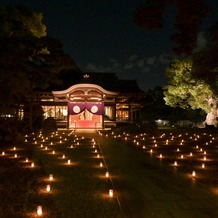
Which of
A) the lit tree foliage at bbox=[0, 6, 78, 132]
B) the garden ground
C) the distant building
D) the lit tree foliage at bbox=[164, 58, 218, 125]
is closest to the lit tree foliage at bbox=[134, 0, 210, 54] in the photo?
the garden ground

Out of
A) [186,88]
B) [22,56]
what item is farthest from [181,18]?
[186,88]

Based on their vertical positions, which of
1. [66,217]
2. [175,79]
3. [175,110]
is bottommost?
[66,217]

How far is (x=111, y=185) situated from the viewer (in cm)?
642

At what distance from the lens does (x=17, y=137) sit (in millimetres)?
13703

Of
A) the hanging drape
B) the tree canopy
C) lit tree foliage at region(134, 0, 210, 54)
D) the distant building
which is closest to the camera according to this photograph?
lit tree foliage at region(134, 0, 210, 54)

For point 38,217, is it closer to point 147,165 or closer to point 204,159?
point 147,165

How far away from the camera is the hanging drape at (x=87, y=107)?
78.1ft

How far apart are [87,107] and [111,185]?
17561mm

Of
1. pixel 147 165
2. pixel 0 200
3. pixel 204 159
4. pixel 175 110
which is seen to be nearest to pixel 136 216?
pixel 0 200

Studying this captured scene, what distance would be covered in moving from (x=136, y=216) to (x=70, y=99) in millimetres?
19558

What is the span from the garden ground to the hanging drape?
13.2m

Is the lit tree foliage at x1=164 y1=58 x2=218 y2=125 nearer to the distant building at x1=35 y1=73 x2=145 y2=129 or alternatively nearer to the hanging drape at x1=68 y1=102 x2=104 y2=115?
the distant building at x1=35 y1=73 x2=145 y2=129

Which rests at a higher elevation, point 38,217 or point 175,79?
point 175,79

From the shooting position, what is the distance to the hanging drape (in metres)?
23.8
